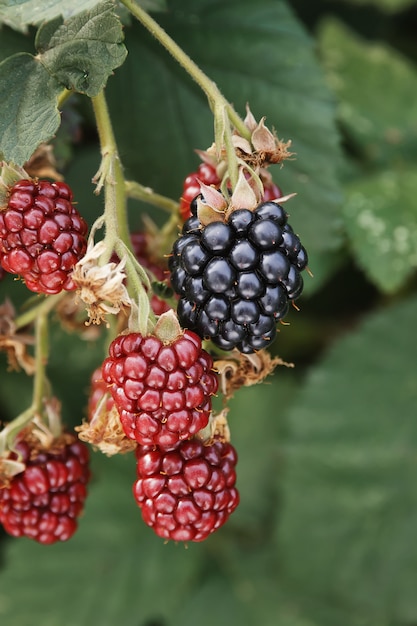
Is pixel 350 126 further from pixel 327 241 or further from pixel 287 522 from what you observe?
pixel 287 522

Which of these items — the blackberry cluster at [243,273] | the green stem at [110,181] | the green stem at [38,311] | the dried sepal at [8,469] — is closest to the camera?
the blackberry cluster at [243,273]

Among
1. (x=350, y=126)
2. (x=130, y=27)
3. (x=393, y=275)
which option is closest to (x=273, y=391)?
(x=393, y=275)

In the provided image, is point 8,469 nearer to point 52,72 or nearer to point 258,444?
point 52,72

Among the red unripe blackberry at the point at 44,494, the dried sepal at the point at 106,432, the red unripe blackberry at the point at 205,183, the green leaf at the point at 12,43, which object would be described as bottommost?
the red unripe blackberry at the point at 44,494

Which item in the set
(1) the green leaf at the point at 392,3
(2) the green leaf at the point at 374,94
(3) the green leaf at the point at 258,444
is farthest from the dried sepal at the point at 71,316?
(1) the green leaf at the point at 392,3

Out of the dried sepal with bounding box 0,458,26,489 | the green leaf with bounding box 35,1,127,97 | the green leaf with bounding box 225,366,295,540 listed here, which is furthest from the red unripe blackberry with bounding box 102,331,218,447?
the green leaf with bounding box 225,366,295,540

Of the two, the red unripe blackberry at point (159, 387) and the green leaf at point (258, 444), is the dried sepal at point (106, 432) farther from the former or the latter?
the green leaf at point (258, 444)
